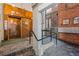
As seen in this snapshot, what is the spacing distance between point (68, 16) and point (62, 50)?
0.54m

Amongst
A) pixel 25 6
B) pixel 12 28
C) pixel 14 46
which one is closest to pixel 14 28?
pixel 12 28

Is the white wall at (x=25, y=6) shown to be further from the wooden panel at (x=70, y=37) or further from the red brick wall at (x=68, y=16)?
the wooden panel at (x=70, y=37)

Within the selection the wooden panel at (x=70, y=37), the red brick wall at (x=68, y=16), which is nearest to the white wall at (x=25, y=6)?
the red brick wall at (x=68, y=16)

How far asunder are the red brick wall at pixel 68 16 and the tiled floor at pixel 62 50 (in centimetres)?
10

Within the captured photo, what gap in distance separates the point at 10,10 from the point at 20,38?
19.1 inches

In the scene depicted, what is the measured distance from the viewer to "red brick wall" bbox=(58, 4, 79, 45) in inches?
66.7

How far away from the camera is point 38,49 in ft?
6.30

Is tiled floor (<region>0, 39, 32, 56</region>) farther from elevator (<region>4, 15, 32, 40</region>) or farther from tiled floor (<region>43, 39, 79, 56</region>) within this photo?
tiled floor (<region>43, 39, 79, 56</region>)

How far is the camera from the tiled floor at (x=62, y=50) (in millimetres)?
1752

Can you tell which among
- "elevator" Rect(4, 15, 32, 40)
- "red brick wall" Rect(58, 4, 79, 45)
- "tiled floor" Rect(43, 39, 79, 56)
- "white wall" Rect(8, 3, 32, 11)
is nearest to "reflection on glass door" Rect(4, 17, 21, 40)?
"elevator" Rect(4, 15, 32, 40)

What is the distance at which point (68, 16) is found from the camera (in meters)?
1.75

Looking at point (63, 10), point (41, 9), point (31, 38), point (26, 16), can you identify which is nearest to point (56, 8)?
point (63, 10)

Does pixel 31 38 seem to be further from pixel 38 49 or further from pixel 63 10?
pixel 63 10

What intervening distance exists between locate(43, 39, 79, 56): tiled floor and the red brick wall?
10cm
